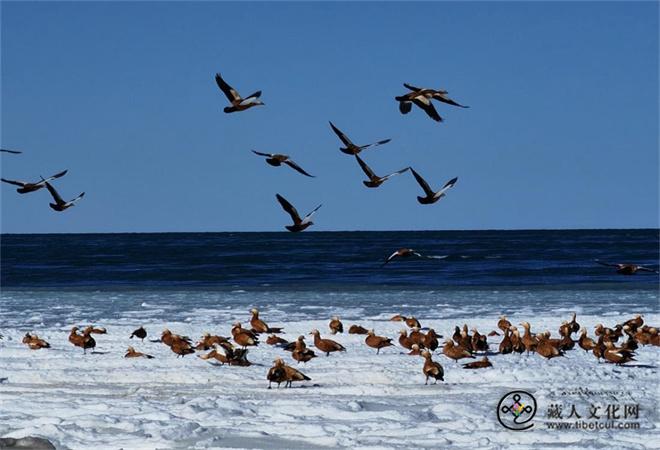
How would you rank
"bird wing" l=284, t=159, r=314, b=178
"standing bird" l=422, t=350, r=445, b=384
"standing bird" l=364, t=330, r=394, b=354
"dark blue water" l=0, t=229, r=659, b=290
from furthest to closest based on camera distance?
1. "dark blue water" l=0, t=229, r=659, b=290
2. "standing bird" l=364, t=330, r=394, b=354
3. "standing bird" l=422, t=350, r=445, b=384
4. "bird wing" l=284, t=159, r=314, b=178

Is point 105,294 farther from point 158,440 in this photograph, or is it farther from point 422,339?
point 158,440

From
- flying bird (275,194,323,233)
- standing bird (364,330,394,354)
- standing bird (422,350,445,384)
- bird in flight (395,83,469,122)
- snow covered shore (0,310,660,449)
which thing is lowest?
snow covered shore (0,310,660,449)

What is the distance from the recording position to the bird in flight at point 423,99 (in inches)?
416

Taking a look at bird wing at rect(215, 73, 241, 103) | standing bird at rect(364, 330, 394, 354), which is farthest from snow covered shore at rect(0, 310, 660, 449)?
bird wing at rect(215, 73, 241, 103)

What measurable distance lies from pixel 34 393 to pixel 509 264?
39.0m

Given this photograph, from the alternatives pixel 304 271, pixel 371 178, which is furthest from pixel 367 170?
pixel 304 271

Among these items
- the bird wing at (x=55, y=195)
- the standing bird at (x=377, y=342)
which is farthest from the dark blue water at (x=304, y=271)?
the bird wing at (x=55, y=195)

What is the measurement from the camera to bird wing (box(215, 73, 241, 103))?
35.3 feet

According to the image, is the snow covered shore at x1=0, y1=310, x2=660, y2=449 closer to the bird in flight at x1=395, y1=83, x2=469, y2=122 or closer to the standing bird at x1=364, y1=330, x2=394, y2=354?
the standing bird at x1=364, y1=330, x2=394, y2=354

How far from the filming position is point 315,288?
107 ft

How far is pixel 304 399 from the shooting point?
12102mm

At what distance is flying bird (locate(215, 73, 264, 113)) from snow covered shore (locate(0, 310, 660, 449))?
3.11 meters

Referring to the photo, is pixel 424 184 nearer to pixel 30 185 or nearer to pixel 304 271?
pixel 30 185

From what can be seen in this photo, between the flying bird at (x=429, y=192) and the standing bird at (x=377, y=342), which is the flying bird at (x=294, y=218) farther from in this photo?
the standing bird at (x=377, y=342)
